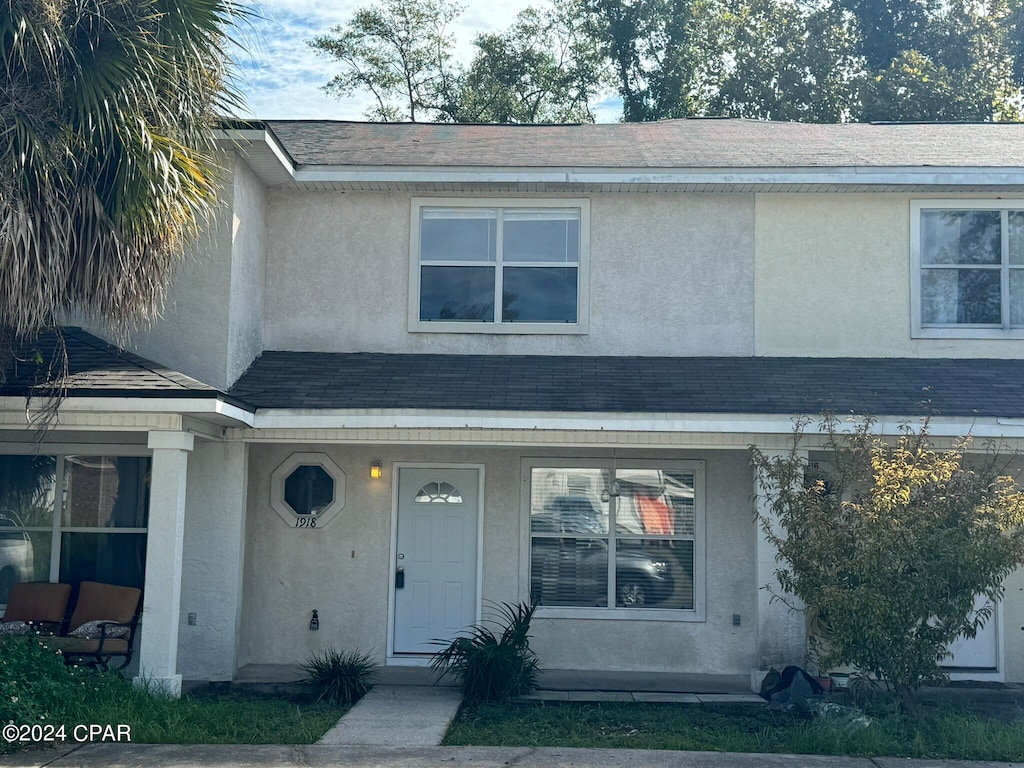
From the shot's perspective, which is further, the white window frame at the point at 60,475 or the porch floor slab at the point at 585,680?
the white window frame at the point at 60,475

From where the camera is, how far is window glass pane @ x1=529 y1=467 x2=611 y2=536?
11.8m

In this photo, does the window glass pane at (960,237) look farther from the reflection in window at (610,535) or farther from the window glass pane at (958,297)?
the reflection in window at (610,535)

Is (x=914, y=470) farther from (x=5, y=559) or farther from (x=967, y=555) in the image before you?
(x=5, y=559)

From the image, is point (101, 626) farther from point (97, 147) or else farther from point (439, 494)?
point (97, 147)

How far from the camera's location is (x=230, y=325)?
427 inches

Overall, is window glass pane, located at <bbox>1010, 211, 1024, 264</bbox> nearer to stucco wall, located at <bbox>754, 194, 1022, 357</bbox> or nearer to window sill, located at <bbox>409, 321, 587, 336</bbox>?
stucco wall, located at <bbox>754, 194, 1022, 357</bbox>

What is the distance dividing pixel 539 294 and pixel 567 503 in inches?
95.8

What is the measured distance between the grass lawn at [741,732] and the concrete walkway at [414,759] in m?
0.22

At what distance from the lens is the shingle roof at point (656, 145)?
1202 cm

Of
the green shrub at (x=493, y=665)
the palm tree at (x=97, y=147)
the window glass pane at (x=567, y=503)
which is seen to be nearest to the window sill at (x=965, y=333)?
the window glass pane at (x=567, y=503)

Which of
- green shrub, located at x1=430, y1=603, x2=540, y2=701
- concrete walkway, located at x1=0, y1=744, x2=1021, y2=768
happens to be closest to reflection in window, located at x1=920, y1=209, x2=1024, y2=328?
concrete walkway, located at x1=0, y1=744, x2=1021, y2=768

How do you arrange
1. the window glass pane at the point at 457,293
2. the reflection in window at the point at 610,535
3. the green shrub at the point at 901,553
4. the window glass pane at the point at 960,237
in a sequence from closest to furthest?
the green shrub at the point at 901,553 → the reflection in window at the point at 610,535 → the window glass pane at the point at 960,237 → the window glass pane at the point at 457,293

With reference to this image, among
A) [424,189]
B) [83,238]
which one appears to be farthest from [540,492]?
[83,238]

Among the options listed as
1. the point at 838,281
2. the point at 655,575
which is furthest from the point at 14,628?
the point at 838,281
